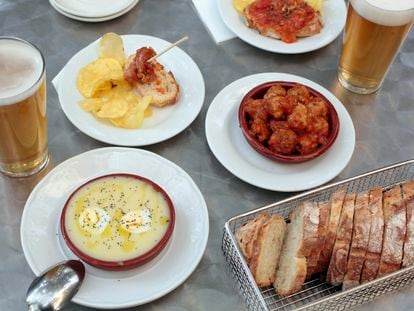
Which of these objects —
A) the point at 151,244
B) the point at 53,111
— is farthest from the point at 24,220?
the point at 53,111

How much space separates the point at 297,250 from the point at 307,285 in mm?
127

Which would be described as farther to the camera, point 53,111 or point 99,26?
point 99,26

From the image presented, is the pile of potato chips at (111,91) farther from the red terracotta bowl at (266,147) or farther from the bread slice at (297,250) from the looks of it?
the bread slice at (297,250)

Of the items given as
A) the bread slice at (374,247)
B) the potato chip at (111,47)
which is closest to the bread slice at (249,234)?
the bread slice at (374,247)

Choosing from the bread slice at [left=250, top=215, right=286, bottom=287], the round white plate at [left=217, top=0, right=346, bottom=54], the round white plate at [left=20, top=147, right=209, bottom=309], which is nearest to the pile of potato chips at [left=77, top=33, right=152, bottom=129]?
the round white plate at [left=20, top=147, right=209, bottom=309]

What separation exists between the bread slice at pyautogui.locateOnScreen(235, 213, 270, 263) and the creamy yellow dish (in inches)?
6.6

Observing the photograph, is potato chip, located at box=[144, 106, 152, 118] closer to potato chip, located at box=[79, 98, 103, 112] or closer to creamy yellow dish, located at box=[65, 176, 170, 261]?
potato chip, located at box=[79, 98, 103, 112]

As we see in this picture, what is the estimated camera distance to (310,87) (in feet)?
5.50

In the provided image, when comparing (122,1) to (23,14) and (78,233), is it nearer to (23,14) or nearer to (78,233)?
(23,14)

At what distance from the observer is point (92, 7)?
75.1 inches

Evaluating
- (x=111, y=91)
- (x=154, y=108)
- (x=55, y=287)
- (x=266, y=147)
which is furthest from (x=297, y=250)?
(x=111, y=91)

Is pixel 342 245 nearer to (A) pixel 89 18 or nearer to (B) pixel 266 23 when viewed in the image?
(B) pixel 266 23

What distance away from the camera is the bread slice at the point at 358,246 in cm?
127

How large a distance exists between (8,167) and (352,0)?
3.31 ft
